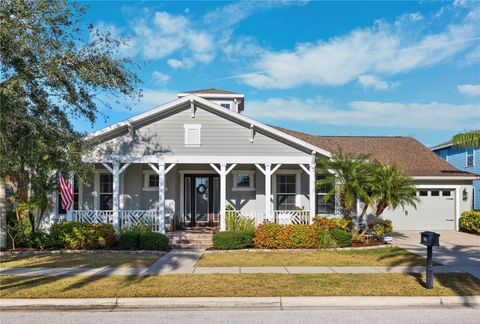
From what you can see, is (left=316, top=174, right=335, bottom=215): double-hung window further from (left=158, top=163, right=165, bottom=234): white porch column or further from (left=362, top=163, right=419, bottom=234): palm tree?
(left=158, top=163, right=165, bottom=234): white porch column

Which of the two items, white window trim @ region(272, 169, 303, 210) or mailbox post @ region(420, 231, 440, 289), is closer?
mailbox post @ region(420, 231, 440, 289)

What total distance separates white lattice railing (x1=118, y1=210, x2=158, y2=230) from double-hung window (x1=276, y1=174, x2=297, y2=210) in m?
5.23

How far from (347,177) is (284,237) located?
3.24 meters

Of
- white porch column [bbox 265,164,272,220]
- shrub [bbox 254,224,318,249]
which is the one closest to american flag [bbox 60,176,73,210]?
shrub [bbox 254,224,318,249]

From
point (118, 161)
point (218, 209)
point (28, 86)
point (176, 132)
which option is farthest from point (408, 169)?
point (28, 86)

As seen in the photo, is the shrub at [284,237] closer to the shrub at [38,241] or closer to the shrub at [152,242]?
the shrub at [152,242]

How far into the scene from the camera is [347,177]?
1395 cm

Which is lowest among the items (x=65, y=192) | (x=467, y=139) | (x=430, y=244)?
(x=430, y=244)

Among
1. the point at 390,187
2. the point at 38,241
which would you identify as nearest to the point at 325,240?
the point at 390,187

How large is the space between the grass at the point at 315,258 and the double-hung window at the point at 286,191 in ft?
12.6

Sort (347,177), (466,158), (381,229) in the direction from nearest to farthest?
(347,177) < (381,229) < (466,158)

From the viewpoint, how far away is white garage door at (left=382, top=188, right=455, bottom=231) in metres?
18.4

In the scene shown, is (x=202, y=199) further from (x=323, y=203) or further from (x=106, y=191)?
(x=323, y=203)

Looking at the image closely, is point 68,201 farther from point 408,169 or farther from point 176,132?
point 408,169
